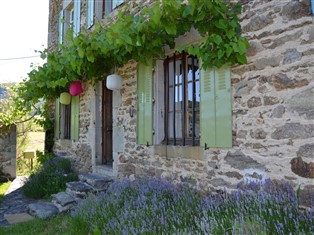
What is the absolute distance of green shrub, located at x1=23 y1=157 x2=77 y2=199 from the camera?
6.17 m

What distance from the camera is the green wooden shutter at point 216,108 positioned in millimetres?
3480

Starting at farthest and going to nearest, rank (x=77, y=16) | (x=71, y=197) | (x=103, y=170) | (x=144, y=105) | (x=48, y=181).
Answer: (x=77, y=16) → (x=48, y=181) → (x=103, y=170) → (x=71, y=197) → (x=144, y=105)

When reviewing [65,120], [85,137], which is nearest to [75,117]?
[85,137]

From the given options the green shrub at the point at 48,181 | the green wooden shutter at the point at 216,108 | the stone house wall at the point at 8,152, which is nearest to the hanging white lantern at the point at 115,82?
the green wooden shutter at the point at 216,108

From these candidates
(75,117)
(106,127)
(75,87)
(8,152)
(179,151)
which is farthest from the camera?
(8,152)

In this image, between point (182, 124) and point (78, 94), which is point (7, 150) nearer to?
point (78, 94)

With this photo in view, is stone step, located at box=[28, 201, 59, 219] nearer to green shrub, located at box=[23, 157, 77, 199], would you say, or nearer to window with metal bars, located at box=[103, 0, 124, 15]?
green shrub, located at box=[23, 157, 77, 199]

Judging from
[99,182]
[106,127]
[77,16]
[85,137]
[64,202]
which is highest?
[77,16]

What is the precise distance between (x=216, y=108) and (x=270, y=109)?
679 mm

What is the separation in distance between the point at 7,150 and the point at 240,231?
7.73m

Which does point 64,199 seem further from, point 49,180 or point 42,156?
point 42,156

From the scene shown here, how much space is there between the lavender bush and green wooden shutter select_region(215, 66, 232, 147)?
579 mm

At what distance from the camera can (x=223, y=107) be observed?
352 cm

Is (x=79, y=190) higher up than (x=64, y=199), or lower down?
higher up
